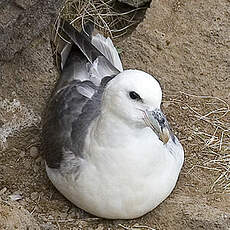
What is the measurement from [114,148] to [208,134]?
125cm

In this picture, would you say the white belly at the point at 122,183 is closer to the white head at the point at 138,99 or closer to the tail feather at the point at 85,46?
the white head at the point at 138,99

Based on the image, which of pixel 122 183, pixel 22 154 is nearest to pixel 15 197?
pixel 22 154

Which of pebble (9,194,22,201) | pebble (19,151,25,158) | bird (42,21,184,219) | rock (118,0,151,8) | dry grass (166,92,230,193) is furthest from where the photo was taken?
rock (118,0,151,8)

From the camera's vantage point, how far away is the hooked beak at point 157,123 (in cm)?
425

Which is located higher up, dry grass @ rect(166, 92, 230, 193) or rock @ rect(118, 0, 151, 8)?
rock @ rect(118, 0, 151, 8)

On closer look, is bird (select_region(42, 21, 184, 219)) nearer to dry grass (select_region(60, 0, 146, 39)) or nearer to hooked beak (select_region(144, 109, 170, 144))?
hooked beak (select_region(144, 109, 170, 144))

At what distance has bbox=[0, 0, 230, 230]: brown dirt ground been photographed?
192 inches

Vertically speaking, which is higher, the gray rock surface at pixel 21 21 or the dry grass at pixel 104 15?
the gray rock surface at pixel 21 21

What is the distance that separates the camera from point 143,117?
14.1 ft

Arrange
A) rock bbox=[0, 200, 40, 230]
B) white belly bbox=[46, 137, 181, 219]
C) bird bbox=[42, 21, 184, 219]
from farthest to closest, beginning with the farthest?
1. white belly bbox=[46, 137, 181, 219]
2. bird bbox=[42, 21, 184, 219]
3. rock bbox=[0, 200, 40, 230]

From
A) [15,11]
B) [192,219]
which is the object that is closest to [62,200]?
[192,219]

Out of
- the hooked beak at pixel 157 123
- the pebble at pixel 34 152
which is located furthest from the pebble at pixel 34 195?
the hooked beak at pixel 157 123

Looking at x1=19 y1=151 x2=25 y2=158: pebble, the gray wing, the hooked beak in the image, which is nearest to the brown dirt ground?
x1=19 y1=151 x2=25 y2=158: pebble

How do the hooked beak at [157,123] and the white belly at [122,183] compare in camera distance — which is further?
the white belly at [122,183]
